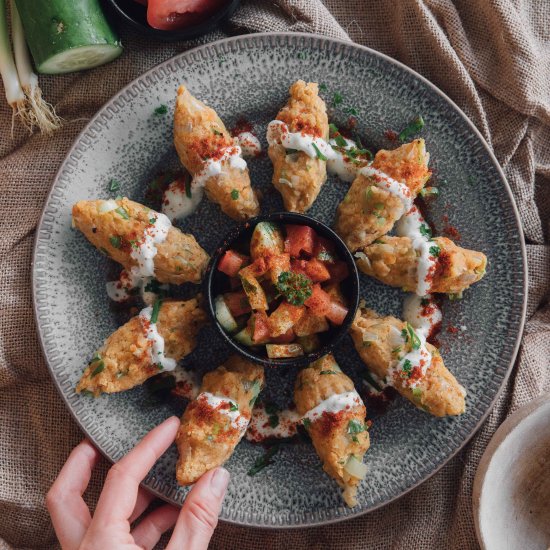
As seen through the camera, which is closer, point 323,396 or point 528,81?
point 323,396

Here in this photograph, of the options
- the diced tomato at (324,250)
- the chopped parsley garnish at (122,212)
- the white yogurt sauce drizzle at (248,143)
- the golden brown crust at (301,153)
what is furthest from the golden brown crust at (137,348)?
the white yogurt sauce drizzle at (248,143)

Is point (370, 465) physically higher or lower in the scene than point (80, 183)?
lower

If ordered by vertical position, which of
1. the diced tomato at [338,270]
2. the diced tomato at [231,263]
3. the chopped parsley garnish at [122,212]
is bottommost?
the diced tomato at [231,263]

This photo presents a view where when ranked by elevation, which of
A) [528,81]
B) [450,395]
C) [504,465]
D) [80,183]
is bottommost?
[504,465]

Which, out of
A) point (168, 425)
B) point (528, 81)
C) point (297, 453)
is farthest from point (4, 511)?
point (528, 81)

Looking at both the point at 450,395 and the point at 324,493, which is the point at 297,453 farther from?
the point at 450,395

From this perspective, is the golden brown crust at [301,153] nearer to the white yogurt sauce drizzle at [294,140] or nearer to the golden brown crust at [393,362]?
the white yogurt sauce drizzle at [294,140]

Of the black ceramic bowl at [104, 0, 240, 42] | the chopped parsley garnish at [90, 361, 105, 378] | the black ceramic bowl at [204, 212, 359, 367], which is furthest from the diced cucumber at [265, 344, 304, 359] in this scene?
the black ceramic bowl at [104, 0, 240, 42]
